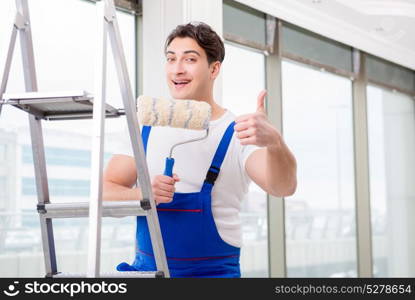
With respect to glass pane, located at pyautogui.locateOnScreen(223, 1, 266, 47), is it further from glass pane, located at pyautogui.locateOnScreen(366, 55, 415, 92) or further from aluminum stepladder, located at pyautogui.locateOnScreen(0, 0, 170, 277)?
aluminum stepladder, located at pyautogui.locateOnScreen(0, 0, 170, 277)

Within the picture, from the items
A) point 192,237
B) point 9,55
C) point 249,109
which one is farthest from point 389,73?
point 9,55

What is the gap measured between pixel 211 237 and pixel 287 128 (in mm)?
2934

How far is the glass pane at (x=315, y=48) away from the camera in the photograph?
4.64 m

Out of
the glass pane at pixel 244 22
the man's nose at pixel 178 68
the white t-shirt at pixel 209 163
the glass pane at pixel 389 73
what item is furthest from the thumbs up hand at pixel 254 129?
the glass pane at pixel 389 73

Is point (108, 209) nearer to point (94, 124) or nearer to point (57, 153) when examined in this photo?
point (94, 124)

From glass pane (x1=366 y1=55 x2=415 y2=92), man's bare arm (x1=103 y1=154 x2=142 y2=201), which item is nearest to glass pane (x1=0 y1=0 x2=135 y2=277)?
man's bare arm (x1=103 y1=154 x2=142 y2=201)

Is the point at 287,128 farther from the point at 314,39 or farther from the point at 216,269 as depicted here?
A: the point at 216,269

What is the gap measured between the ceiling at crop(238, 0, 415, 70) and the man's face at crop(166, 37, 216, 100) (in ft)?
7.19

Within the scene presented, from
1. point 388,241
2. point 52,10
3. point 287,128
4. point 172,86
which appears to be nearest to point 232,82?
point 287,128

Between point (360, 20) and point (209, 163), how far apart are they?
3.47 m

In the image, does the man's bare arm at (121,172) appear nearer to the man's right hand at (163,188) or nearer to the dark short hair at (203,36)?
the man's right hand at (163,188)

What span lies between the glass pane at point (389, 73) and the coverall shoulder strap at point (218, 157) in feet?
13.5

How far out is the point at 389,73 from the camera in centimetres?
601

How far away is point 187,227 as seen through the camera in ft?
5.85
